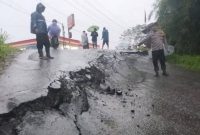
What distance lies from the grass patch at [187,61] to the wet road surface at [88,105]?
587 centimetres

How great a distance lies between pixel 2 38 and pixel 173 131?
9.89 metres

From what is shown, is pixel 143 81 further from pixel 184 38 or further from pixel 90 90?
pixel 184 38

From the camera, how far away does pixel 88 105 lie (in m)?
7.15

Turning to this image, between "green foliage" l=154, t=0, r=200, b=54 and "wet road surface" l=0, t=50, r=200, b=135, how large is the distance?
8.40m

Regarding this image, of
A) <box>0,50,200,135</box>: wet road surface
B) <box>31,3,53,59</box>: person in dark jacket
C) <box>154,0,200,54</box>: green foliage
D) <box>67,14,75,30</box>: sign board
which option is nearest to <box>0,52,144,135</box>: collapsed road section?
<box>0,50,200,135</box>: wet road surface

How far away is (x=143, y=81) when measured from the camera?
11.0 m

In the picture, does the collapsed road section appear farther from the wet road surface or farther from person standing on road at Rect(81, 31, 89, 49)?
person standing on road at Rect(81, 31, 89, 49)

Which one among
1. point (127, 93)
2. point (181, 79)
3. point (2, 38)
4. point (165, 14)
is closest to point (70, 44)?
point (165, 14)

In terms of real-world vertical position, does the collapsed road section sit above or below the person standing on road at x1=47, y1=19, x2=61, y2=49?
below

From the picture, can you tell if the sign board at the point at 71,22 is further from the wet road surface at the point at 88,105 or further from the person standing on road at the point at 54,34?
the wet road surface at the point at 88,105

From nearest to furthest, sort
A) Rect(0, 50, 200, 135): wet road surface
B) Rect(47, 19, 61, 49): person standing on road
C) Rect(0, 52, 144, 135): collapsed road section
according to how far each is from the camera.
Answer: Rect(0, 52, 144, 135): collapsed road section
Rect(0, 50, 200, 135): wet road surface
Rect(47, 19, 61, 49): person standing on road

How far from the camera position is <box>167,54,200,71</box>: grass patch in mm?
16023

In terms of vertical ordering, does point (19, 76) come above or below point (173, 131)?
above

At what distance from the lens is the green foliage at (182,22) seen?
1798cm
